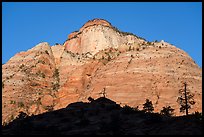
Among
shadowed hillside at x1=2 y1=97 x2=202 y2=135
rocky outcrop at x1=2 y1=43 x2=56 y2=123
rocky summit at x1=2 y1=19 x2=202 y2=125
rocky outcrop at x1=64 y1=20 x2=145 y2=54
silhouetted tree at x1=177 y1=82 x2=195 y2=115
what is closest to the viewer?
shadowed hillside at x1=2 y1=97 x2=202 y2=135

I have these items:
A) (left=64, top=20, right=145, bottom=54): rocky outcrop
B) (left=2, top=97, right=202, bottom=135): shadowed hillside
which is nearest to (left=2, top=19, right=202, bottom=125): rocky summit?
(left=64, top=20, right=145, bottom=54): rocky outcrop

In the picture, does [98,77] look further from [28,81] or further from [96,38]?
[96,38]

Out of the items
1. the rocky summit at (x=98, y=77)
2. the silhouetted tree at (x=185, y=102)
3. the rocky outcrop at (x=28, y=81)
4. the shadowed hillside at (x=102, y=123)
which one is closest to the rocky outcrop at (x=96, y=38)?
the rocky summit at (x=98, y=77)

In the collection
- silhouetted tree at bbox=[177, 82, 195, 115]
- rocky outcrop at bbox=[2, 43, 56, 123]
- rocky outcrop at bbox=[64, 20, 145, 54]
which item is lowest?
silhouetted tree at bbox=[177, 82, 195, 115]

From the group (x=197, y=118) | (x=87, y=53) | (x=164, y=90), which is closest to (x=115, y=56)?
(x=87, y=53)

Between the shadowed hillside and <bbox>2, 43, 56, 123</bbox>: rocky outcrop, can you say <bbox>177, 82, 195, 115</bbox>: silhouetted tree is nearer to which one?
the shadowed hillside
